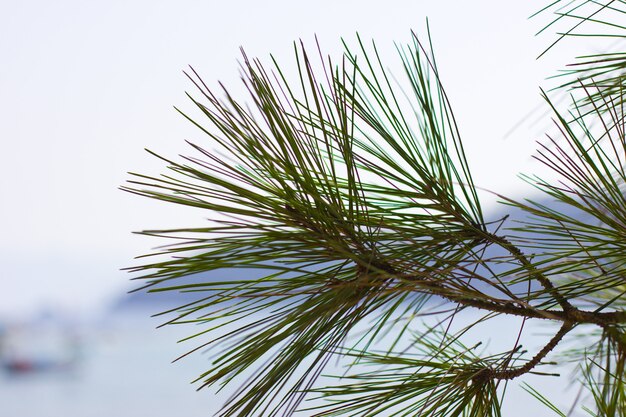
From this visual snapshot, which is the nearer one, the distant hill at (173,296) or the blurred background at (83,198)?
the blurred background at (83,198)

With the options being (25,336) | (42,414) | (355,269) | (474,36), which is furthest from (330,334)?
(25,336)

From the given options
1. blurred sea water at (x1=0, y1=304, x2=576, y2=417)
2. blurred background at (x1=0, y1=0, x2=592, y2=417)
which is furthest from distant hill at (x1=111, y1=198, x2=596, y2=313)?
blurred sea water at (x1=0, y1=304, x2=576, y2=417)

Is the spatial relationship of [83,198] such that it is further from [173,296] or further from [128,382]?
[128,382]

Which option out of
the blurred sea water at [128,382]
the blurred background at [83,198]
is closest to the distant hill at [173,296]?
the blurred background at [83,198]

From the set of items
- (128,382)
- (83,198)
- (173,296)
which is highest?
(83,198)

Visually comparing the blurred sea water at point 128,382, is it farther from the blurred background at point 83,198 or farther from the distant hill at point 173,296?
the distant hill at point 173,296

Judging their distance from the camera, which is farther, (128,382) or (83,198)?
(83,198)

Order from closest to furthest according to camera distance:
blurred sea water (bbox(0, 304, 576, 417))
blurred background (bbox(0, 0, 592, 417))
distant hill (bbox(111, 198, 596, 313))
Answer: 1. blurred sea water (bbox(0, 304, 576, 417))
2. blurred background (bbox(0, 0, 592, 417))
3. distant hill (bbox(111, 198, 596, 313))

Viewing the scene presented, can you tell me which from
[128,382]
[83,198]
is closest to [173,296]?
[128,382]

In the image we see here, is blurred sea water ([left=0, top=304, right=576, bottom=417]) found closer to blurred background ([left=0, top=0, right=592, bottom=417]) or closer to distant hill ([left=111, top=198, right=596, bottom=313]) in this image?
blurred background ([left=0, top=0, right=592, bottom=417])

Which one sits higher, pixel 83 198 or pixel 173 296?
pixel 83 198

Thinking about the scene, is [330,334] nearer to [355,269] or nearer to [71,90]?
[355,269]
